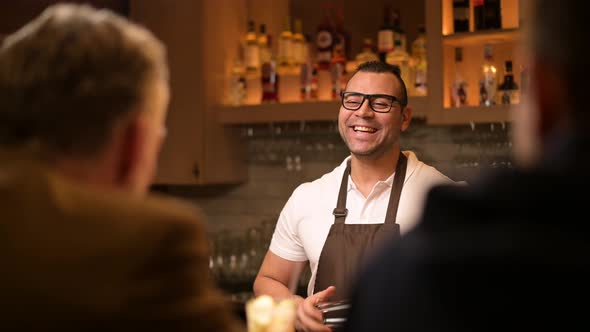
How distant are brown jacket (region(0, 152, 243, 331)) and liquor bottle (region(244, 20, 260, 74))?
3366 millimetres

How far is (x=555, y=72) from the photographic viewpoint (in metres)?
0.80

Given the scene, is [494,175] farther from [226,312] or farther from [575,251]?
[226,312]

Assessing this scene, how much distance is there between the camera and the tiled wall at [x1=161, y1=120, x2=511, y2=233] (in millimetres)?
3828

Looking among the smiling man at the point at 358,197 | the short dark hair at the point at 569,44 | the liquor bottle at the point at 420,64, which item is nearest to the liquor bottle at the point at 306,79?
the liquor bottle at the point at 420,64

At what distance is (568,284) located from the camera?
0.78 m

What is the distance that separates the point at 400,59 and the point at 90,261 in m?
3.09

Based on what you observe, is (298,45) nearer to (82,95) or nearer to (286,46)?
(286,46)

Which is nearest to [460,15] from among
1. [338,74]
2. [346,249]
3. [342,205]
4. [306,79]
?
[338,74]

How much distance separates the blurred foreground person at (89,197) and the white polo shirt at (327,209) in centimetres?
179

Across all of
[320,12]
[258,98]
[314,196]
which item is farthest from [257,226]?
[314,196]

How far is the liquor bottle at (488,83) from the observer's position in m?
3.53

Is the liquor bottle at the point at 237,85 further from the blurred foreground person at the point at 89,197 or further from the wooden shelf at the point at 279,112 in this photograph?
the blurred foreground person at the point at 89,197

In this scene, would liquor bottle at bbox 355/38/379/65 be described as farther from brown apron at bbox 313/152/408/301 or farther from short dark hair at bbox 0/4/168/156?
short dark hair at bbox 0/4/168/156

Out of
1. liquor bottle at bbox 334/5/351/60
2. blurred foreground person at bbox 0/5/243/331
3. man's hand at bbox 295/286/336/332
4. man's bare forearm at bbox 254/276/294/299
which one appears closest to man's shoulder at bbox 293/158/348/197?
man's bare forearm at bbox 254/276/294/299
